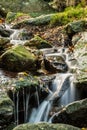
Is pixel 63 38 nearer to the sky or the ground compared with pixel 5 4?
nearer to the ground

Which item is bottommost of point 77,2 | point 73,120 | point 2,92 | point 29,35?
point 73,120

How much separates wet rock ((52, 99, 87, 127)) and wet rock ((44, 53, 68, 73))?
89.6 inches

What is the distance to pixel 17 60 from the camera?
32.0ft

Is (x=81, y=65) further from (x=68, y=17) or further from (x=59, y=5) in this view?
(x=59, y=5)

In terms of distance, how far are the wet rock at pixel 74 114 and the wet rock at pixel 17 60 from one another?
2.38m

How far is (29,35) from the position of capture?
13.8 m

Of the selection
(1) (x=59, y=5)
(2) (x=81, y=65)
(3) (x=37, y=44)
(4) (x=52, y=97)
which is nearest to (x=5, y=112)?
(4) (x=52, y=97)

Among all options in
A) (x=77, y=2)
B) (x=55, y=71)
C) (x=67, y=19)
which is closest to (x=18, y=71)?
(x=55, y=71)

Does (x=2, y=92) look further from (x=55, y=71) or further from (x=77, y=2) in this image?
(x=77, y=2)

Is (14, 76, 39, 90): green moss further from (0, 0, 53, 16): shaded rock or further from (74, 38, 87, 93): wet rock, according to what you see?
(0, 0, 53, 16): shaded rock

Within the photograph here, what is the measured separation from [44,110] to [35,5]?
16.3 m

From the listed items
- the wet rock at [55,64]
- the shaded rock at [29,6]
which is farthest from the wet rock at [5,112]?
the shaded rock at [29,6]

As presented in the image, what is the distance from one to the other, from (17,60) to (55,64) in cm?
120

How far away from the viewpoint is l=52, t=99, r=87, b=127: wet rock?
24.8ft
